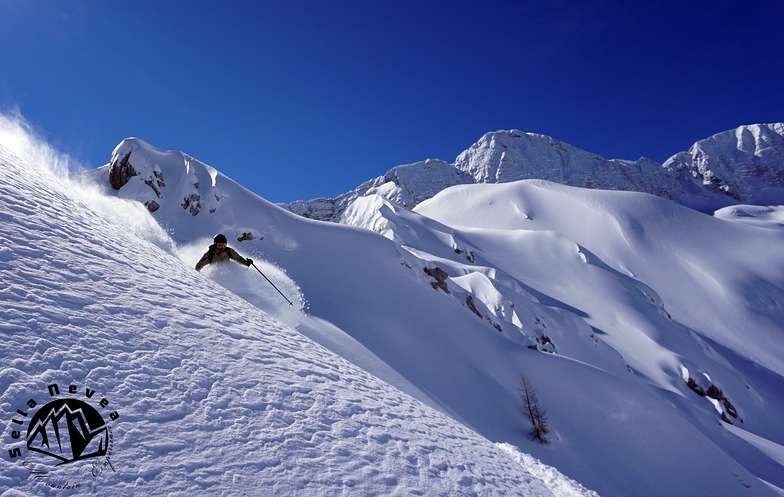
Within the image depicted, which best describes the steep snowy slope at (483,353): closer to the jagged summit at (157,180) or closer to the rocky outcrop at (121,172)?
the jagged summit at (157,180)

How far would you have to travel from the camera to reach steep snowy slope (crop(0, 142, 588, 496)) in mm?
2598

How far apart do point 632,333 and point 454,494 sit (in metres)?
43.2

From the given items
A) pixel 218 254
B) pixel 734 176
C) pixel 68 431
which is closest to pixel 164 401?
pixel 68 431

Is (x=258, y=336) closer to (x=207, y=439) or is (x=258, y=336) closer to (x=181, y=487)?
(x=207, y=439)

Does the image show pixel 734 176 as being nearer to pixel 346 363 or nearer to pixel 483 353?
pixel 483 353

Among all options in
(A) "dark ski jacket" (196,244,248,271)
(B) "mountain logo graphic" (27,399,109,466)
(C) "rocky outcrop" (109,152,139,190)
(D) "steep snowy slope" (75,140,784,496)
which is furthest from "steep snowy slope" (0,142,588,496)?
(C) "rocky outcrop" (109,152,139,190)

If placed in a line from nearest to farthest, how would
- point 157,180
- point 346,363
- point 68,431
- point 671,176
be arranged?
point 68,431 → point 346,363 → point 157,180 → point 671,176

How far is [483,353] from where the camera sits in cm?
1647

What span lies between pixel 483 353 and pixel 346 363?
1047cm

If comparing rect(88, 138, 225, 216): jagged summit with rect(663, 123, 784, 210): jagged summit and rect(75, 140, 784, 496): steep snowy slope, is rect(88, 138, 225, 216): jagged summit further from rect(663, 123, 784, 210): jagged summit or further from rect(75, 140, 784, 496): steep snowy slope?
rect(663, 123, 784, 210): jagged summit

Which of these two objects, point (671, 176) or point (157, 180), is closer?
point (157, 180)

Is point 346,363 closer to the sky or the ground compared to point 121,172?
closer to the ground

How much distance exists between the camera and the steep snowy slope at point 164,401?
8.52 feet

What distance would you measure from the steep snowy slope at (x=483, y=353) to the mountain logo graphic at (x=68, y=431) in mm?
7756
